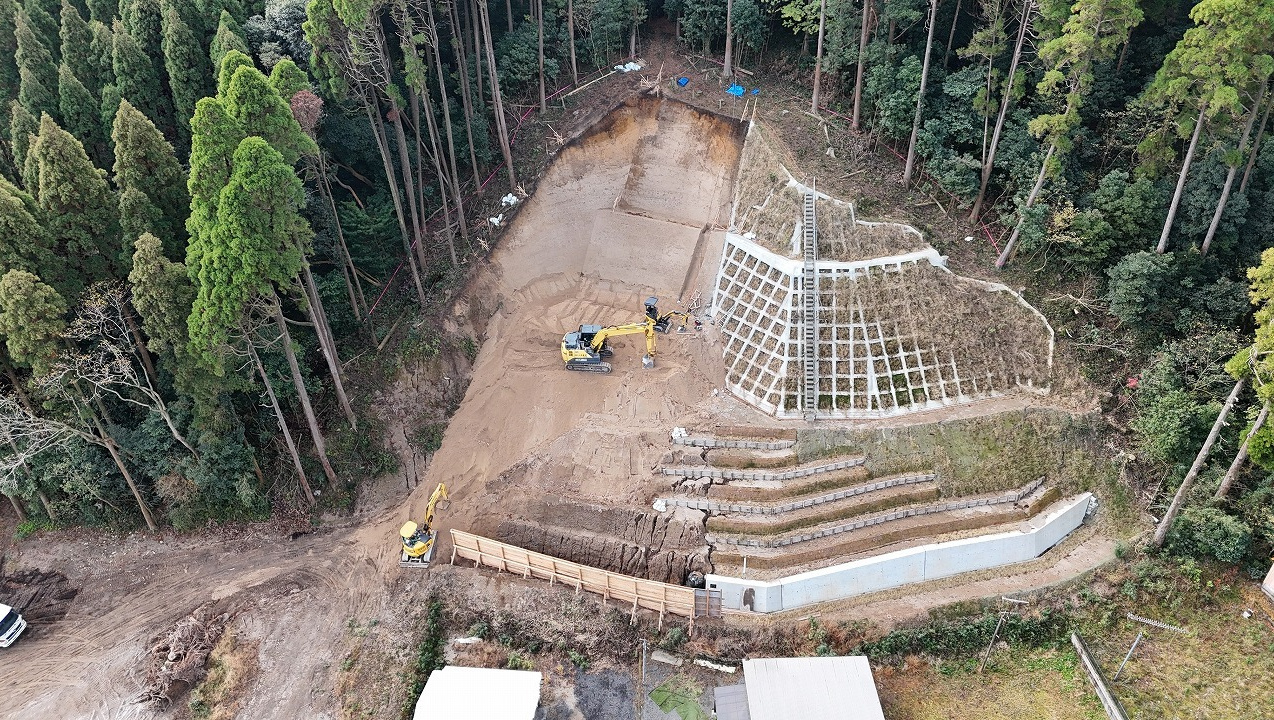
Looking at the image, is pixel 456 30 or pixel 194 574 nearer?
pixel 194 574

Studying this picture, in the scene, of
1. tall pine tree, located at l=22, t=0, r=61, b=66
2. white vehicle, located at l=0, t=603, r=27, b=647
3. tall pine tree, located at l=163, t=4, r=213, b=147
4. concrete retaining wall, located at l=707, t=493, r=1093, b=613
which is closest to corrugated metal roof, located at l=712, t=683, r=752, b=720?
concrete retaining wall, located at l=707, t=493, r=1093, b=613

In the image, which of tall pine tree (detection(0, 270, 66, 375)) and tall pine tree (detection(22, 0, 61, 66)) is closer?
tall pine tree (detection(0, 270, 66, 375))

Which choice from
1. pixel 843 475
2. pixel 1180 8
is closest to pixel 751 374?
pixel 843 475

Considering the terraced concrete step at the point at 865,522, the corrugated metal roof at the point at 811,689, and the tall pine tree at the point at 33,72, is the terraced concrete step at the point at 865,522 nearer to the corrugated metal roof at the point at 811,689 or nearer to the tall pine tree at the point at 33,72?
the corrugated metal roof at the point at 811,689

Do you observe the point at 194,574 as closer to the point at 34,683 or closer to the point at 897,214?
the point at 34,683

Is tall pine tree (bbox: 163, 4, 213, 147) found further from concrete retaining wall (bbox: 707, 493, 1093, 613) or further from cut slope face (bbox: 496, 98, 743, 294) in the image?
concrete retaining wall (bbox: 707, 493, 1093, 613)

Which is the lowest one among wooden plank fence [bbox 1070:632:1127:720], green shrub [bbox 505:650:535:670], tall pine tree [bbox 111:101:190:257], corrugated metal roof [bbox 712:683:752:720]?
green shrub [bbox 505:650:535:670]

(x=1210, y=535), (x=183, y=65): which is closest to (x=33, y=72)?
(x=183, y=65)
